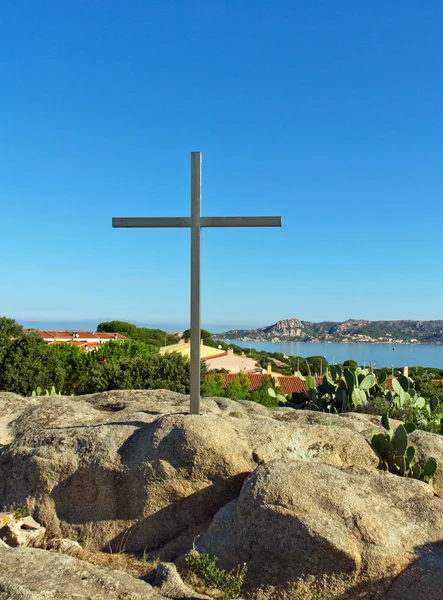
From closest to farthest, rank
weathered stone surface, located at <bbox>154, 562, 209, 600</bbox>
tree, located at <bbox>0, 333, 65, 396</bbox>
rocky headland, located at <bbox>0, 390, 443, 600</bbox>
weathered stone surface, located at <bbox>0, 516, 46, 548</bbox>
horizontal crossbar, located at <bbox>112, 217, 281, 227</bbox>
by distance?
weathered stone surface, located at <bbox>154, 562, 209, 600</bbox>, rocky headland, located at <bbox>0, 390, 443, 600</bbox>, weathered stone surface, located at <bbox>0, 516, 46, 548</bbox>, horizontal crossbar, located at <bbox>112, 217, 281, 227</bbox>, tree, located at <bbox>0, 333, 65, 396</bbox>

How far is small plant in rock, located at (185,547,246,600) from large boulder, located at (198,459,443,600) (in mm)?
80

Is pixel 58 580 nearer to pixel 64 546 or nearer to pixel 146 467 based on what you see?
pixel 64 546

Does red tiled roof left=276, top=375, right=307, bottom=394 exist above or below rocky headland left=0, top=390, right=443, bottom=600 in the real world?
below

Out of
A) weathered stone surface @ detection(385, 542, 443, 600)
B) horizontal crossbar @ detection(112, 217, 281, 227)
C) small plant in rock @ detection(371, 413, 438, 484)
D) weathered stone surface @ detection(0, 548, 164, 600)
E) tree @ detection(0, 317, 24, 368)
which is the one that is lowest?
weathered stone surface @ detection(385, 542, 443, 600)

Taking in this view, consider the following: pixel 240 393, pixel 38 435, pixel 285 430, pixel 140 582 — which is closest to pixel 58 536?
pixel 38 435

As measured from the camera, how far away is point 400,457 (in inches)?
251

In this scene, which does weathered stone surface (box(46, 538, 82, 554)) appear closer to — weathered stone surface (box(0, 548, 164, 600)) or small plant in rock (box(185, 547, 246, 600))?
weathered stone surface (box(0, 548, 164, 600))

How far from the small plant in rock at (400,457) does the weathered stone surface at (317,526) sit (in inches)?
33.3

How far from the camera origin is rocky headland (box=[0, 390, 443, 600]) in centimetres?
474

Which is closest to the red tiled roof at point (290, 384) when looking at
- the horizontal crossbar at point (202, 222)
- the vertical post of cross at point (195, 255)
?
the vertical post of cross at point (195, 255)

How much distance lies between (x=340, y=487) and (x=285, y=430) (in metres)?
1.42

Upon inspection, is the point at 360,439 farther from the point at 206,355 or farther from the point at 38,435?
the point at 206,355

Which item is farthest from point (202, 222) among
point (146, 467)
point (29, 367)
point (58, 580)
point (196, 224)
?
point (29, 367)

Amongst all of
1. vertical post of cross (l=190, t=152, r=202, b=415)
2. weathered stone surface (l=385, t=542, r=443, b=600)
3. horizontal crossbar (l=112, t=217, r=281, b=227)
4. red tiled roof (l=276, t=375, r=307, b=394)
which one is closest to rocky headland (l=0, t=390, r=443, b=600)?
weathered stone surface (l=385, t=542, r=443, b=600)
